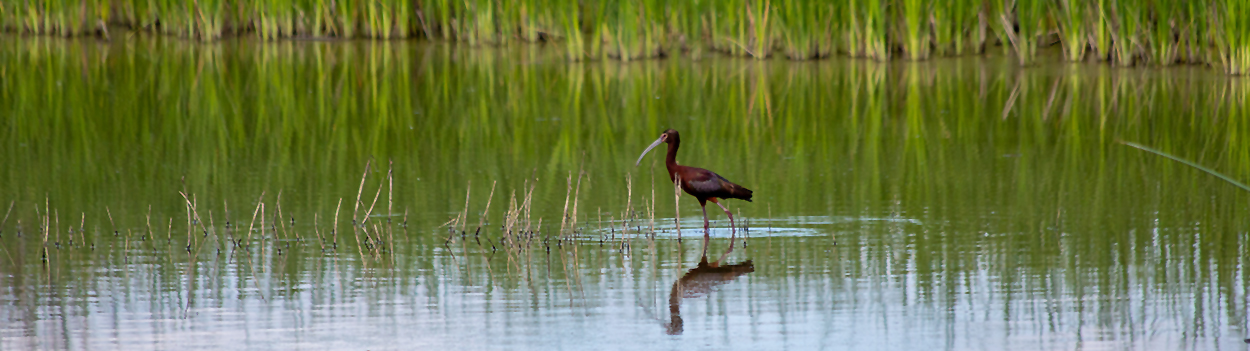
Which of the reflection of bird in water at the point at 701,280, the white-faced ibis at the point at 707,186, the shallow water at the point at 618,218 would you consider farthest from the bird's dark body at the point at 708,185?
the reflection of bird in water at the point at 701,280

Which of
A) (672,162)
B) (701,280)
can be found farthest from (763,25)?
(701,280)

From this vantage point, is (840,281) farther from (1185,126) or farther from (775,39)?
(775,39)

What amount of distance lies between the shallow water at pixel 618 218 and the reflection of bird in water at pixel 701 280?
0.07 feet

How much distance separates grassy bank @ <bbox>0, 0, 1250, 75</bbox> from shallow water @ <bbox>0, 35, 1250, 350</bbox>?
4.20 feet

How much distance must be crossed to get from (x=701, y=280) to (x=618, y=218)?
5.99 feet

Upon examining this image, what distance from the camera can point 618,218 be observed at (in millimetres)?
8414

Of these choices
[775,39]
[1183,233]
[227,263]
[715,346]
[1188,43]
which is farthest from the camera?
[775,39]

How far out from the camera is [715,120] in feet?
45.2

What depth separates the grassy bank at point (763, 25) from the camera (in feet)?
59.1

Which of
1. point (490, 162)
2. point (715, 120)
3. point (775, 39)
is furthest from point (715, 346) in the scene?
point (775, 39)

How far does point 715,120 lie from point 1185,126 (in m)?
3.79

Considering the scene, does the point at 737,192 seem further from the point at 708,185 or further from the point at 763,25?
the point at 763,25

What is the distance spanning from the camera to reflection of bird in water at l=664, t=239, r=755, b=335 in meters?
6.03

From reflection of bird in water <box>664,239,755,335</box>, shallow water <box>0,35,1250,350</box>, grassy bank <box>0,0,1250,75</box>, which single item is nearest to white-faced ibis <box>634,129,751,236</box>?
shallow water <box>0,35,1250,350</box>
